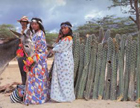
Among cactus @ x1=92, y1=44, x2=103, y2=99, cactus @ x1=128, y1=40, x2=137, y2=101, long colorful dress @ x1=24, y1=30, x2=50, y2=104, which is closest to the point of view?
long colorful dress @ x1=24, y1=30, x2=50, y2=104

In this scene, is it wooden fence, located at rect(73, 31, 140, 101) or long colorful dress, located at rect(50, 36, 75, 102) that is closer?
long colorful dress, located at rect(50, 36, 75, 102)

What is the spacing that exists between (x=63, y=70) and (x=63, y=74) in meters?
0.09

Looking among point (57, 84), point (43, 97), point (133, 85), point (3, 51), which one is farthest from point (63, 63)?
point (133, 85)

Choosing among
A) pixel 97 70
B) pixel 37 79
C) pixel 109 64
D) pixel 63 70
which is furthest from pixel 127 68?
pixel 37 79

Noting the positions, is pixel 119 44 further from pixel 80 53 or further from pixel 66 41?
pixel 66 41

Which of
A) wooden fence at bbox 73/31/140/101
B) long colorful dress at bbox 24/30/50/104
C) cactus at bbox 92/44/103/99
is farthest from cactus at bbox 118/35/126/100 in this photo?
long colorful dress at bbox 24/30/50/104

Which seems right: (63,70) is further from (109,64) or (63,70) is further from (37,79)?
(109,64)

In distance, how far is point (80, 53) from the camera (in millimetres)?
5289

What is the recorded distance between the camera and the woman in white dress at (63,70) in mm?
4770

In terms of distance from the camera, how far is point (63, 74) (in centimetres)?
483

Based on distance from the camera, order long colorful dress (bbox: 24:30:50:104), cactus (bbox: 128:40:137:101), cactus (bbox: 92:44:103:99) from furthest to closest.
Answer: cactus (bbox: 92:44:103:99) < cactus (bbox: 128:40:137:101) < long colorful dress (bbox: 24:30:50:104)

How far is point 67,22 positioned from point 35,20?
28.7 inches

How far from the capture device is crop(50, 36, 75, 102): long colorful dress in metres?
4.79

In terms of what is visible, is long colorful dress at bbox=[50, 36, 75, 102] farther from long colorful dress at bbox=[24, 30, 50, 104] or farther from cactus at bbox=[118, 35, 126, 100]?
cactus at bbox=[118, 35, 126, 100]
